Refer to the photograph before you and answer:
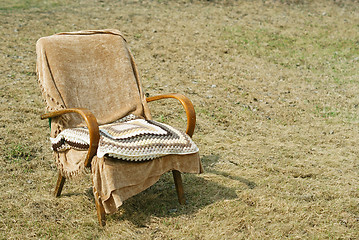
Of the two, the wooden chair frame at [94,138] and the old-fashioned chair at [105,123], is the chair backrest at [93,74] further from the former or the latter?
the wooden chair frame at [94,138]

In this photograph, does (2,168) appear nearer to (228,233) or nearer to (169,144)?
(169,144)

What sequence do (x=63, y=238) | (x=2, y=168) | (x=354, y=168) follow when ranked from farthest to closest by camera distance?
(x=354, y=168) → (x=2, y=168) → (x=63, y=238)

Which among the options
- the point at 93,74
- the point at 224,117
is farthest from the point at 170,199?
the point at 224,117

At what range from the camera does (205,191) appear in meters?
3.66

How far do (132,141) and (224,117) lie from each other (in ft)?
9.62

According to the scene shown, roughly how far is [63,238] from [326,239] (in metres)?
1.94

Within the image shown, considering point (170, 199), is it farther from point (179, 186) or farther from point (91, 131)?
point (91, 131)

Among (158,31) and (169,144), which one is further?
(158,31)

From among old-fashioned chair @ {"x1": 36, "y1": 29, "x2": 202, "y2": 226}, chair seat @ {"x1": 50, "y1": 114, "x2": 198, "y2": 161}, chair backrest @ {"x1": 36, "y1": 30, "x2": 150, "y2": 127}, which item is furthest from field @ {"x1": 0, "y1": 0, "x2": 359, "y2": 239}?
chair backrest @ {"x1": 36, "y1": 30, "x2": 150, "y2": 127}

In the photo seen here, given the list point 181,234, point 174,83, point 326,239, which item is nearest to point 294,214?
point 326,239

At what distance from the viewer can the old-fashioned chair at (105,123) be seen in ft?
9.66

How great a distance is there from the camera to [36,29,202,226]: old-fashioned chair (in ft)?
9.66

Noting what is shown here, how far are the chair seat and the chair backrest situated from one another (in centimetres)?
38

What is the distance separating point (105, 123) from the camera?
12.3ft
